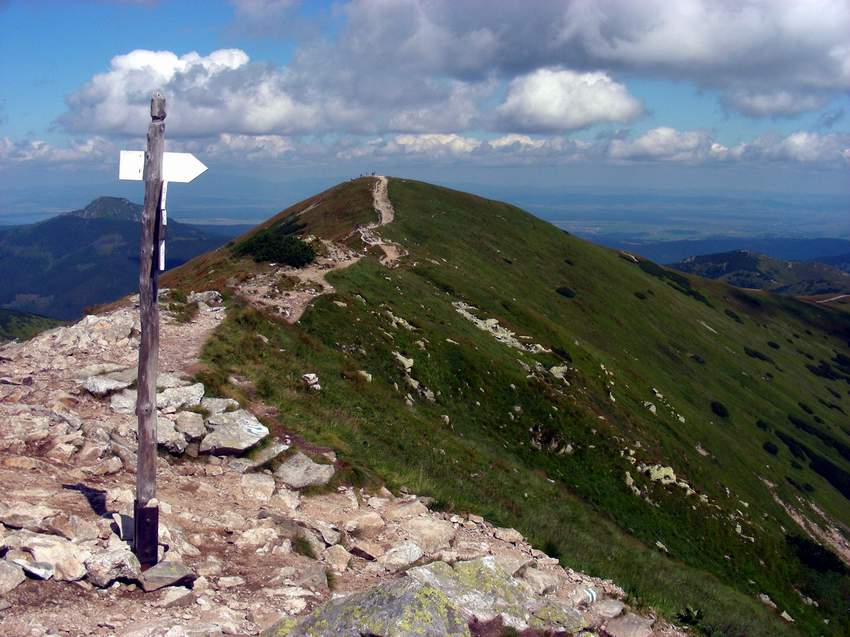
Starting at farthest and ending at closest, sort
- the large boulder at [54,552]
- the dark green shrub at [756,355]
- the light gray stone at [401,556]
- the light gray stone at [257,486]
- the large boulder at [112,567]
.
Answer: the dark green shrub at [756,355]
the light gray stone at [257,486]
the light gray stone at [401,556]
the large boulder at [112,567]
the large boulder at [54,552]

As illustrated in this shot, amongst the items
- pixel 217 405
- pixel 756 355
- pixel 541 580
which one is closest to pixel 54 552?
pixel 217 405

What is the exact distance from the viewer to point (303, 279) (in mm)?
44312

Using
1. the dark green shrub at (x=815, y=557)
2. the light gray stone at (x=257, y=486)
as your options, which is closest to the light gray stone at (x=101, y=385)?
the light gray stone at (x=257, y=486)

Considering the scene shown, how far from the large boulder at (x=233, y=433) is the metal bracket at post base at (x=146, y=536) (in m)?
5.60

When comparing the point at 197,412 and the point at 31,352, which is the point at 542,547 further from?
the point at 31,352

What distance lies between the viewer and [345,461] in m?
17.1

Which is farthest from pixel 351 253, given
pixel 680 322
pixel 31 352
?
pixel 680 322

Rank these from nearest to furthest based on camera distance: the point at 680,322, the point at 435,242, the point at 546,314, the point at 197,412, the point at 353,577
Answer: the point at 353,577, the point at 197,412, the point at 546,314, the point at 435,242, the point at 680,322

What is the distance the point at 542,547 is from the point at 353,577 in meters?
6.06

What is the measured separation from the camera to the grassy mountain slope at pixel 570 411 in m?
21.3

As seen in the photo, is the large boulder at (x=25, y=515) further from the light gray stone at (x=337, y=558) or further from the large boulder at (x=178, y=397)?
the large boulder at (x=178, y=397)

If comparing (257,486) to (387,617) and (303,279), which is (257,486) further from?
(303,279)

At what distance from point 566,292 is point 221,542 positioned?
73934 millimetres

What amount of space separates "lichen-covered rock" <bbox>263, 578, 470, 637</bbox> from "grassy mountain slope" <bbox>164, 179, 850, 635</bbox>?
23.4 feet
